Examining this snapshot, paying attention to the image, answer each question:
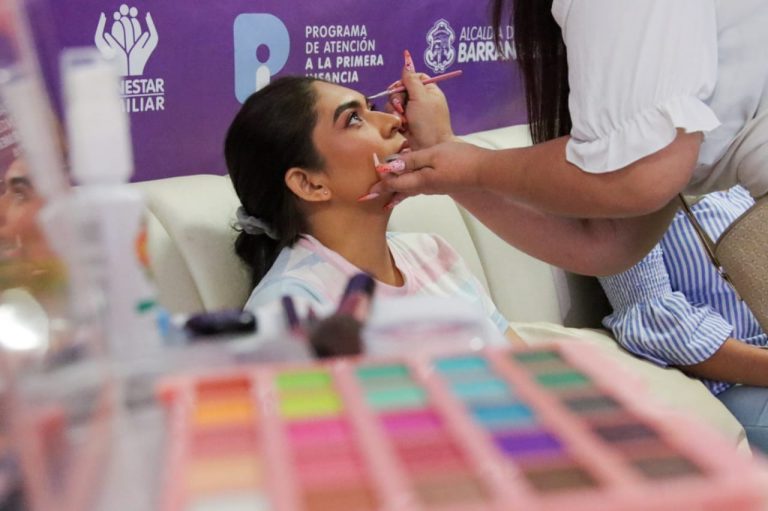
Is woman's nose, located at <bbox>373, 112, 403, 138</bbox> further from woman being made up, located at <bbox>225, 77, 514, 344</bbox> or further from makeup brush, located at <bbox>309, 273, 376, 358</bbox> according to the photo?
makeup brush, located at <bbox>309, 273, 376, 358</bbox>

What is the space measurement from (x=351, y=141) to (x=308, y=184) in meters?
0.11

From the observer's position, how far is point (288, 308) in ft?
2.31

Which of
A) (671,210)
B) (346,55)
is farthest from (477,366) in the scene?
(346,55)

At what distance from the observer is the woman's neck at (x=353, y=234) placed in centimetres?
163

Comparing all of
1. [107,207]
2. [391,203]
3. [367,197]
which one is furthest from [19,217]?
[391,203]

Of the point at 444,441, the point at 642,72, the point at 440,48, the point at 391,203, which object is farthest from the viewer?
the point at 440,48

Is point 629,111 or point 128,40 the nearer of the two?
→ point 629,111

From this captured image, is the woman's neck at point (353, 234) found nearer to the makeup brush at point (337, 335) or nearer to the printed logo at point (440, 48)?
the printed logo at point (440, 48)

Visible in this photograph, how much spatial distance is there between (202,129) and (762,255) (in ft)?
3.67

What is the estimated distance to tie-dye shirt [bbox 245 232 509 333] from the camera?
1.46 metres

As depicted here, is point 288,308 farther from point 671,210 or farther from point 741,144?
point 671,210

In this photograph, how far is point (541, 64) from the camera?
1343mm

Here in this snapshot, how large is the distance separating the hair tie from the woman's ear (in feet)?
0.30

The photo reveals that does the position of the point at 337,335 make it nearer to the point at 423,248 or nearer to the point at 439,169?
the point at 439,169
